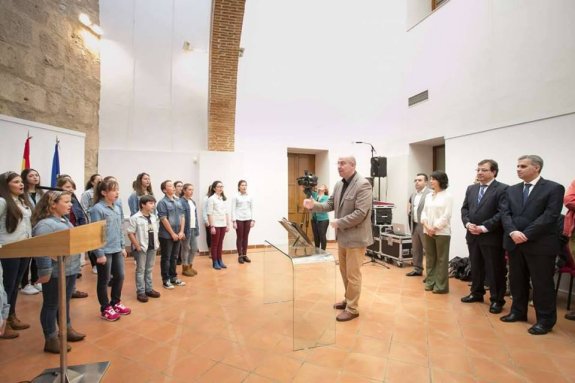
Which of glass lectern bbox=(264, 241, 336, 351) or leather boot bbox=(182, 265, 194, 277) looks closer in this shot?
glass lectern bbox=(264, 241, 336, 351)

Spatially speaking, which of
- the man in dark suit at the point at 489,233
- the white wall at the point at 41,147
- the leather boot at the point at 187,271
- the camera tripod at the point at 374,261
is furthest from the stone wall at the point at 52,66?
the man in dark suit at the point at 489,233

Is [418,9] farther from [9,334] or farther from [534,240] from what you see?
[9,334]

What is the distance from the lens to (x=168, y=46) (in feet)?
23.3

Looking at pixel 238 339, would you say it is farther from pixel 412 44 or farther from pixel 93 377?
pixel 412 44

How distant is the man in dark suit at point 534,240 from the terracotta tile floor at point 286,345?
0.20m

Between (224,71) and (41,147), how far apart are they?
341cm

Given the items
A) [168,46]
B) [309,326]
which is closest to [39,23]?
[168,46]

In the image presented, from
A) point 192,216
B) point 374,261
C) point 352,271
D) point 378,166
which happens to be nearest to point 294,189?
point 378,166

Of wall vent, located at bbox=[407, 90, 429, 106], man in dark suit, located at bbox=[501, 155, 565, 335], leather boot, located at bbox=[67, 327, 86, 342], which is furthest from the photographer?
wall vent, located at bbox=[407, 90, 429, 106]

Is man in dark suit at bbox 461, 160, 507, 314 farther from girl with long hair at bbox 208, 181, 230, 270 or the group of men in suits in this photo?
girl with long hair at bbox 208, 181, 230, 270

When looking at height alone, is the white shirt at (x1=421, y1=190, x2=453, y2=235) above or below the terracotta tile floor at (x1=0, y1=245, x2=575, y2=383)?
above

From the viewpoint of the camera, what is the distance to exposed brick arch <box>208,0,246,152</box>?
18.0ft

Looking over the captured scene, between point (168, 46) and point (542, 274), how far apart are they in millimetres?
7641

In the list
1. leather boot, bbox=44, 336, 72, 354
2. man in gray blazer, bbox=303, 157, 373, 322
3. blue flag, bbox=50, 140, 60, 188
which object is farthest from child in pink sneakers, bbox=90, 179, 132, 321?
blue flag, bbox=50, 140, 60, 188
